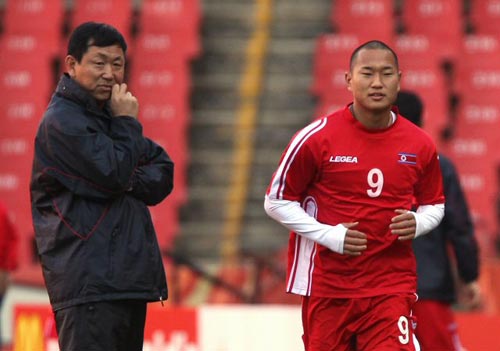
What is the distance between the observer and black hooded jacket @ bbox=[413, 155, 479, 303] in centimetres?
727

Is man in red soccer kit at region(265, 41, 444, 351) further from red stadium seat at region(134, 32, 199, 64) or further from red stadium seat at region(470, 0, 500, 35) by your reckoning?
red stadium seat at region(470, 0, 500, 35)

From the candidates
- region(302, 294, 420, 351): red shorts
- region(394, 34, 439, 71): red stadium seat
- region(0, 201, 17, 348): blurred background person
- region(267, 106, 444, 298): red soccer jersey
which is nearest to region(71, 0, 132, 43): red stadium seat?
region(394, 34, 439, 71): red stadium seat

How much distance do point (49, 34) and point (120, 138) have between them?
9235 millimetres

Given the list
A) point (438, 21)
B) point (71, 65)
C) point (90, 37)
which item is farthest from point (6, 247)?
point (438, 21)

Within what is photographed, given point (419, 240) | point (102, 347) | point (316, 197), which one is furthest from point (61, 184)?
point (419, 240)

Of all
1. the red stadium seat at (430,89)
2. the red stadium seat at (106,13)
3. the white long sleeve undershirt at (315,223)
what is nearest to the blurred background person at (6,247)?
the white long sleeve undershirt at (315,223)

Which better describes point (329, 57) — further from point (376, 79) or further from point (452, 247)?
point (376, 79)

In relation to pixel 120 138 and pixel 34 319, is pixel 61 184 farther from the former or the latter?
pixel 34 319

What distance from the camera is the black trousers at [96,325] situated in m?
5.35

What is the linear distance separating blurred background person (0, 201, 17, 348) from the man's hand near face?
292 centimetres

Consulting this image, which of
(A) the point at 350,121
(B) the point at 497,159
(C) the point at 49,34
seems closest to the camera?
(A) the point at 350,121

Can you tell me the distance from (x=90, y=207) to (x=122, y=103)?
0.45 meters

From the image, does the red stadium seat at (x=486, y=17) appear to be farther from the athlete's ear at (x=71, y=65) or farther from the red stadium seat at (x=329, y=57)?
the athlete's ear at (x=71, y=65)

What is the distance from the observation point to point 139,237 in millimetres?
5441
